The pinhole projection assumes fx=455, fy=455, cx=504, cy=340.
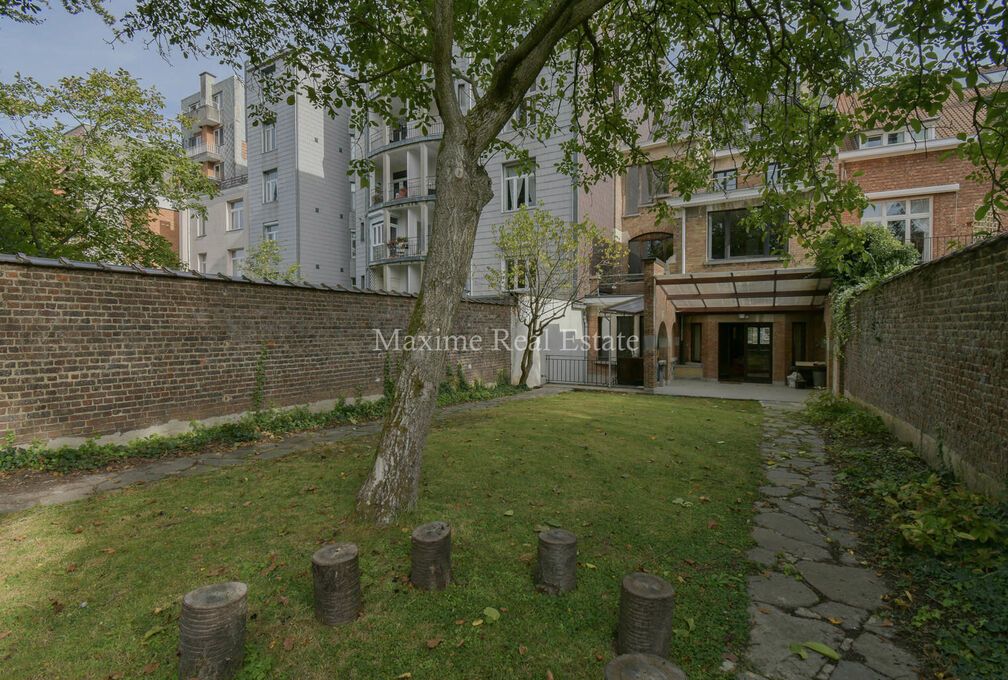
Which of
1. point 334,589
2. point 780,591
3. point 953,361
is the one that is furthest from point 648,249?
point 334,589

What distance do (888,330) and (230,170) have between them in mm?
30895

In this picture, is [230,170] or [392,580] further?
[230,170]

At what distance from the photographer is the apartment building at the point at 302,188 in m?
22.5

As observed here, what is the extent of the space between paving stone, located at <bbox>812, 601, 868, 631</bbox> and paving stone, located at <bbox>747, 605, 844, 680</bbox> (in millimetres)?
105

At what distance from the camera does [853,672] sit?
226cm

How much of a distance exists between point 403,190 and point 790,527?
21.4m

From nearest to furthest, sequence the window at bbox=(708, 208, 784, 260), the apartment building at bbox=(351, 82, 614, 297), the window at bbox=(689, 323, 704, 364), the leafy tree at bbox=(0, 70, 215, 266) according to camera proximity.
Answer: the leafy tree at bbox=(0, 70, 215, 266) → the window at bbox=(708, 208, 784, 260) → the apartment building at bbox=(351, 82, 614, 297) → the window at bbox=(689, 323, 704, 364)

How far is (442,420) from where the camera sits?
8.94 meters

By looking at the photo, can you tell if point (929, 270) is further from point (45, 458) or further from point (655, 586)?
point (45, 458)

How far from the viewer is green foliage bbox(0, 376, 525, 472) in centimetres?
517

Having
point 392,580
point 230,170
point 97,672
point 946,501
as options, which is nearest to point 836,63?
point 946,501

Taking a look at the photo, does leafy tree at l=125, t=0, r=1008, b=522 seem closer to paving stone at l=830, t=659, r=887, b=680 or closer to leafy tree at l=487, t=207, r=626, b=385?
paving stone at l=830, t=659, r=887, b=680

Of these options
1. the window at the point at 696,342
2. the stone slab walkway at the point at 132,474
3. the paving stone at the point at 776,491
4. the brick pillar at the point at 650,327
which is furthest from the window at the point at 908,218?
the stone slab walkway at the point at 132,474

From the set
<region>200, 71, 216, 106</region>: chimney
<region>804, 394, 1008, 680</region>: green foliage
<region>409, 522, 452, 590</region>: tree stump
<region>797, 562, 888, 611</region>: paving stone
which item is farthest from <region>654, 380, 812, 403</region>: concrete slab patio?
<region>200, 71, 216, 106</region>: chimney
